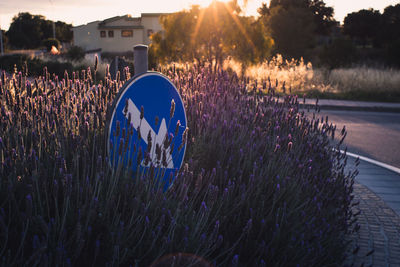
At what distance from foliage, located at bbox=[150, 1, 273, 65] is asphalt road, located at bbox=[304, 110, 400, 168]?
635 cm

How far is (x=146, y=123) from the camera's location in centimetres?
250

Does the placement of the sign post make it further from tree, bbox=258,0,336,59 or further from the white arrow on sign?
tree, bbox=258,0,336,59

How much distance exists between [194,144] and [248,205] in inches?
32.9

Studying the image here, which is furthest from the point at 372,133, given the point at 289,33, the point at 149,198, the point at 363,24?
the point at 363,24

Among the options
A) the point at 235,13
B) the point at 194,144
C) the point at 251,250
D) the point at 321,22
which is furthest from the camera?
the point at 321,22

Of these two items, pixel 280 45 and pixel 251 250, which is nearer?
pixel 251 250

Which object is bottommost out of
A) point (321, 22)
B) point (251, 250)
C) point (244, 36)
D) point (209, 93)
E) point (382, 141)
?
point (382, 141)

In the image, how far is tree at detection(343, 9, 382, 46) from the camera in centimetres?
5415

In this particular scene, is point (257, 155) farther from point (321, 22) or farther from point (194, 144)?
point (321, 22)

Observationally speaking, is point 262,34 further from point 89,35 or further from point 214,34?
point 89,35

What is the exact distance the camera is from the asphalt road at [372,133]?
725 cm

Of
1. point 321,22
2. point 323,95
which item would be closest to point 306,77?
point 323,95

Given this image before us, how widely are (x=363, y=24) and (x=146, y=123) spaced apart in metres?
60.8

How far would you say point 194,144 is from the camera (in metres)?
3.05
